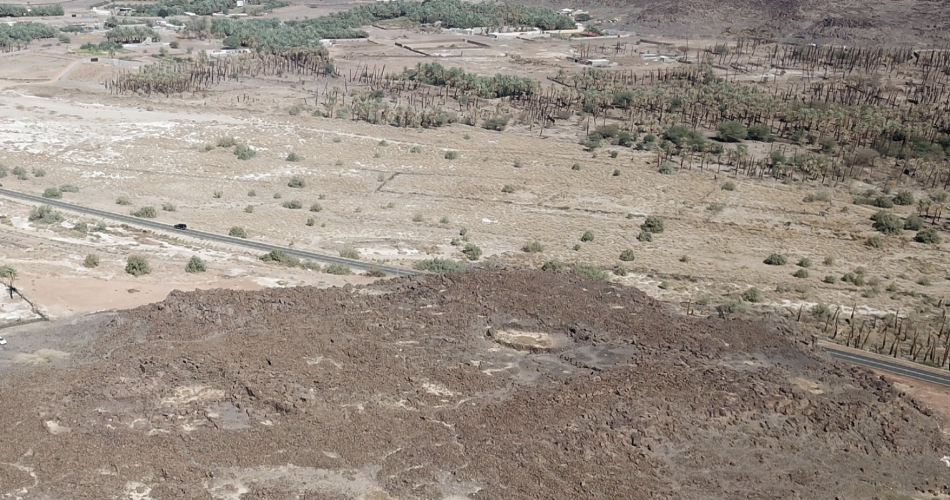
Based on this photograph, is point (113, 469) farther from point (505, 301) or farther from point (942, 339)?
point (942, 339)

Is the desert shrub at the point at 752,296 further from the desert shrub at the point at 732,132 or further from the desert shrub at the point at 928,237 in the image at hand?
the desert shrub at the point at 732,132

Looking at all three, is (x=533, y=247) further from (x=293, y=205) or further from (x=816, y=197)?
(x=816, y=197)

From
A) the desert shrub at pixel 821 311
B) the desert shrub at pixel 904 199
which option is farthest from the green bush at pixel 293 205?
the desert shrub at pixel 904 199

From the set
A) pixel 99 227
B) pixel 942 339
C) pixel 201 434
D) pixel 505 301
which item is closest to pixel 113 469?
pixel 201 434

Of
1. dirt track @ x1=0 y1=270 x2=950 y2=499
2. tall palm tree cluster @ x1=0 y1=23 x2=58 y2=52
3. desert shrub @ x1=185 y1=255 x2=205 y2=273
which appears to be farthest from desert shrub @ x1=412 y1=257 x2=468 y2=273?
tall palm tree cluster @ x1=0 y1=23 x2=58 y2=52

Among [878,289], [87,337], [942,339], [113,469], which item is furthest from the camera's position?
[878,289]

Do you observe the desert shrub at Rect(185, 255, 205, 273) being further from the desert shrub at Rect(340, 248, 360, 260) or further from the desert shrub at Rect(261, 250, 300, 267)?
the desert shrub at Rect(340, 248, 360, 260)

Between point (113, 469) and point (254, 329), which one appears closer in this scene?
point (113, 469)

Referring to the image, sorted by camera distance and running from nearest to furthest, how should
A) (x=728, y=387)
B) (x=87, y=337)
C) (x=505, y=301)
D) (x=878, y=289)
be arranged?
(x=728, y=387)
(x=87, y=337)
(x=505, y=301)
(x=878, y=289)
